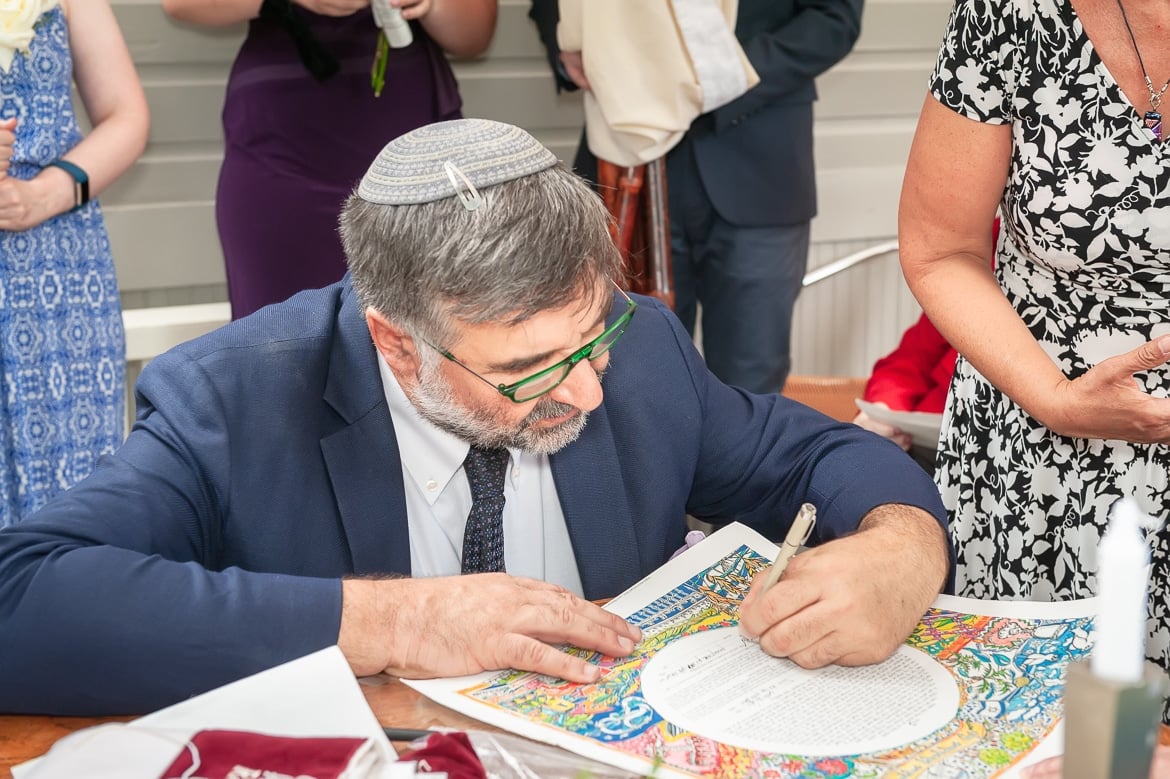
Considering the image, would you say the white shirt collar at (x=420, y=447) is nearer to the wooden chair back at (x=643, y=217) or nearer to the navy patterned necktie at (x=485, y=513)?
the navy patterned necktie at (x=485, y=513)

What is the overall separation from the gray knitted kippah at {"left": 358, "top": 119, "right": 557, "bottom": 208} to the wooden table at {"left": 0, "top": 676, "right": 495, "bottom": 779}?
547 mm

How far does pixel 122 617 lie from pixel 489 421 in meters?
0.48

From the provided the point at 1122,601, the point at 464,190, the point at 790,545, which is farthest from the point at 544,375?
the point at 1122,601

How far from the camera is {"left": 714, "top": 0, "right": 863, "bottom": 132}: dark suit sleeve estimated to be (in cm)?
315

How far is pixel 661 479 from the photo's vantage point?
5.86ft

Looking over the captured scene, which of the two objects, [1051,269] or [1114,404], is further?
[1051,269]

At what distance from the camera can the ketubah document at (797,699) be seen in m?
1.21

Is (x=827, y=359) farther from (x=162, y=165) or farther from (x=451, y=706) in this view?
(x=451, y=706)

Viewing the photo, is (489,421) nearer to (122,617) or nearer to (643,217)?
(122,617)

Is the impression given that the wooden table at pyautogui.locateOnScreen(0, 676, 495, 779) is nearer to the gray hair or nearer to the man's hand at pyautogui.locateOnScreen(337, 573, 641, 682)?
the man's hand at pyautogui.locateOnScreen(337, 573, 641, 682)

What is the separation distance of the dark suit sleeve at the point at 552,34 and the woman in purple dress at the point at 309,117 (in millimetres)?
219

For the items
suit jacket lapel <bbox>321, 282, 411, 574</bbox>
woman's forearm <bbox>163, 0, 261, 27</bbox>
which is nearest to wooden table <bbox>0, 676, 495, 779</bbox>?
suit jacket lapel <bbox>321, 282, 411, 574</bbox>

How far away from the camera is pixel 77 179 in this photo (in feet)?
9.12

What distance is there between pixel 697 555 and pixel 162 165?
9.08 ft
